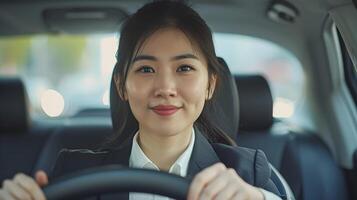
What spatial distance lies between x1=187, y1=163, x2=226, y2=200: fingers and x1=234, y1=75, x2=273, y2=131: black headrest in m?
0.48

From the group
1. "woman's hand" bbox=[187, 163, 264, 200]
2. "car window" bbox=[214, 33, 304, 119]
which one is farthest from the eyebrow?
"car window" bbox=[214, 33, 304, 119]

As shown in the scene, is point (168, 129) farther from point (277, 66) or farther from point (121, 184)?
point (277, 66)

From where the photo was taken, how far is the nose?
1234 mm

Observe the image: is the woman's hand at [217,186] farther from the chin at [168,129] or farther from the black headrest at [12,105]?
the black headrest at [12,105]

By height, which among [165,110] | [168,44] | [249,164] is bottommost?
[249,164]

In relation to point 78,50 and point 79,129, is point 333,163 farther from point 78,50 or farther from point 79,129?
point 78,50

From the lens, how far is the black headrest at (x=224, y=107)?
4.55 feet

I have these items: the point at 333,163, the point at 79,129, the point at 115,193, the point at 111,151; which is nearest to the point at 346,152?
the point at 333,163

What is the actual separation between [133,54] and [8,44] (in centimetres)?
118

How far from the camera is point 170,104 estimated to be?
1.24 metres

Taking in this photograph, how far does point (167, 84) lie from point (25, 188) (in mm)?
313

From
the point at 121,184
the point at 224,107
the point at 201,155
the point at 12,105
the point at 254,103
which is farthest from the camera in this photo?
the point at 12,105

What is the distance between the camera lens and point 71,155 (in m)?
1.38

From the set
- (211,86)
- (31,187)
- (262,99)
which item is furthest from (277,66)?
(31,187)
